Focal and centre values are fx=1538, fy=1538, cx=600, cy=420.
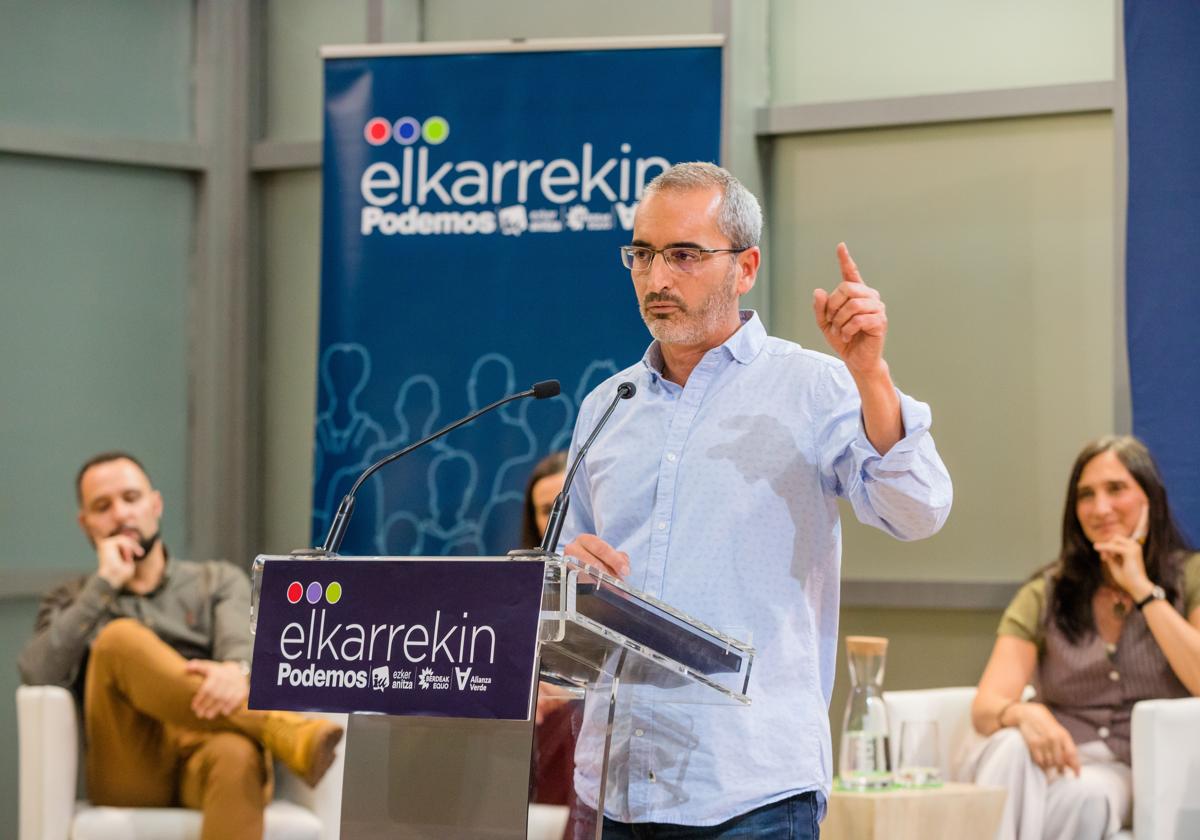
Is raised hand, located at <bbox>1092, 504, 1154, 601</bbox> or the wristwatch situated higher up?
raised hand, located at <bbox>1092, 504, 1154, 601</bbox>

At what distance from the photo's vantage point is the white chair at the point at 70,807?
4.00m

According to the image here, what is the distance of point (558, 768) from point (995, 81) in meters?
3.85

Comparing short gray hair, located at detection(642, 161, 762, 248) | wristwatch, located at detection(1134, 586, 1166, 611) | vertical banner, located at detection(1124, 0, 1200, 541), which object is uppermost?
vertical banner, located at detection(1124, 0, 1200, 541)

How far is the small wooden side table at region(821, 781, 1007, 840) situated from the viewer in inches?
144

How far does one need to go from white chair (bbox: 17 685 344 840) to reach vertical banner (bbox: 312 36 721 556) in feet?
3.53

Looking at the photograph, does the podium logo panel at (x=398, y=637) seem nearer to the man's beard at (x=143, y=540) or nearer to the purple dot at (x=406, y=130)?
the man's beard at (x=143, y=540)

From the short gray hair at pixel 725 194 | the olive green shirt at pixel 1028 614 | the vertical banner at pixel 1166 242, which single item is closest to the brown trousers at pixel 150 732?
the olive green shirt at pixel 1028 614

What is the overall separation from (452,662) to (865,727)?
2.38 m

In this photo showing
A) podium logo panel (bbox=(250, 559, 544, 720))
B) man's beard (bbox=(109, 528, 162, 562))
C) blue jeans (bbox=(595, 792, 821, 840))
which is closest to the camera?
podium logo panel (bbox=(250, 559, 544, 720))

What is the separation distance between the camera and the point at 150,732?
4.14 metres

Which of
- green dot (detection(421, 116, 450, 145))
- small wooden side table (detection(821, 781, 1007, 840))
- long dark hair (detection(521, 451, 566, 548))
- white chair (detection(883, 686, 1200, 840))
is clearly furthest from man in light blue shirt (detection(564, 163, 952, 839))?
green dot (detection(421, 116, 450, 145))

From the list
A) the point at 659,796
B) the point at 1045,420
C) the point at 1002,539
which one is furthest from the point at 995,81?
the point at 659,796

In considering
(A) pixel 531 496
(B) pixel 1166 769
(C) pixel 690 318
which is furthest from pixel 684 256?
(A) pixel 531 496

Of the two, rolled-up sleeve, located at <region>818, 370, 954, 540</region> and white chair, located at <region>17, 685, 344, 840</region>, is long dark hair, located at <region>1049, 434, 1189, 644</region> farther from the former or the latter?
rolled-up sleeve, located at <region>818, 370, 954, 540</region>
